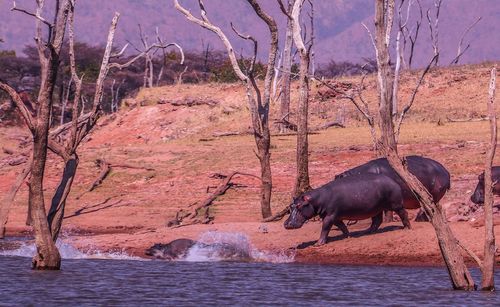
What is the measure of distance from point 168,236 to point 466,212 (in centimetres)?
543

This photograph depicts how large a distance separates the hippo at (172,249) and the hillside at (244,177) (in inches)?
13.7

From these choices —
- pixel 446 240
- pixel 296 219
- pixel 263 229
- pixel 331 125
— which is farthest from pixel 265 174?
pixel 331 125

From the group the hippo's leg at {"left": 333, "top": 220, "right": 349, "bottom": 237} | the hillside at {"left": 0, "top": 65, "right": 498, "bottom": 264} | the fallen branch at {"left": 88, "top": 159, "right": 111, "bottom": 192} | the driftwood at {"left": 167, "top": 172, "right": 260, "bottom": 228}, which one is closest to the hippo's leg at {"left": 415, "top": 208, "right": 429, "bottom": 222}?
the hillside at {"left": 0, "top": 65, "right": 498, "bottom": 264}

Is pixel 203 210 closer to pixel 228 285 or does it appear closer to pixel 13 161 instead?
pixel 228 285

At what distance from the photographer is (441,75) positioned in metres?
44.9

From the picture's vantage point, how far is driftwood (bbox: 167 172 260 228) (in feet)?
75.0

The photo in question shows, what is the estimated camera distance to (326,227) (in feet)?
60.9

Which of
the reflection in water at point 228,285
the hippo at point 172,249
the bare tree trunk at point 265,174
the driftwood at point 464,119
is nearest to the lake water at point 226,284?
the reflection in water at point 228,285

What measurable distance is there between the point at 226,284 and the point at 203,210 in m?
8.39

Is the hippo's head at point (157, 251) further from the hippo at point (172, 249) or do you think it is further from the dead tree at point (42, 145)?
the dead tree at point (42, 145)

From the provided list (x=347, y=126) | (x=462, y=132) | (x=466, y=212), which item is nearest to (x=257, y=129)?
(x=466, y=212)

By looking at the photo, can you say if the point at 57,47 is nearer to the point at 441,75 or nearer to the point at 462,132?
the point at 462,132

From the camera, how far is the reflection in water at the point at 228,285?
46.2 ft

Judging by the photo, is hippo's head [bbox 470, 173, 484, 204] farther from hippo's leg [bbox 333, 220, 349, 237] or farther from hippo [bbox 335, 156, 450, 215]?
hippo's leg [bbox 333, 220, 349, 237]
